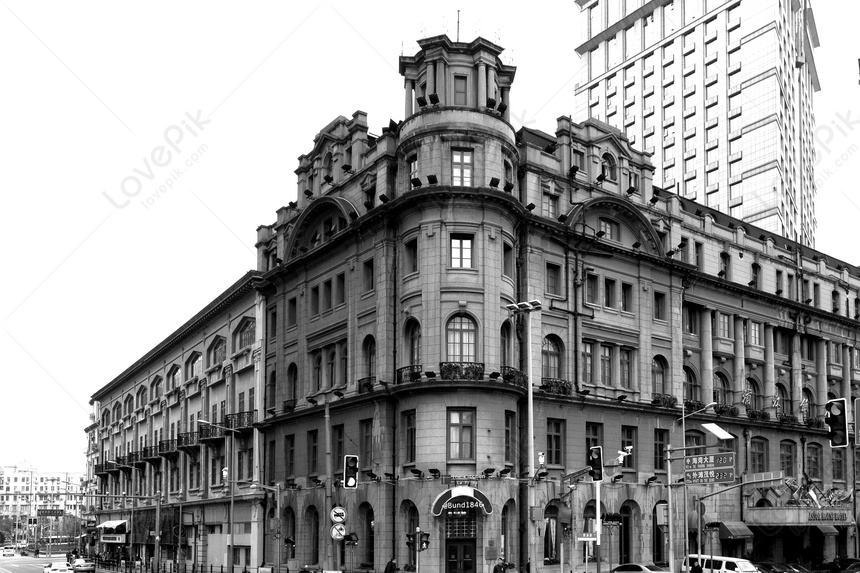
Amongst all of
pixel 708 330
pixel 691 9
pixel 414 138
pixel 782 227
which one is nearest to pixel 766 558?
pixel 708 330

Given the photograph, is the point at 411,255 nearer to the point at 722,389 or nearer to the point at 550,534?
the point at 550,534

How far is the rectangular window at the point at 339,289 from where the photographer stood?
2386 inches

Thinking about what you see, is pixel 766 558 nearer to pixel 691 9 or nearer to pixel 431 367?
pixel 431 367

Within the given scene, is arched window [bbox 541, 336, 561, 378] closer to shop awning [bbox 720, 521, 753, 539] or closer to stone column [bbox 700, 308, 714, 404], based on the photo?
stone column [bbox 700, 308, 714, 404]

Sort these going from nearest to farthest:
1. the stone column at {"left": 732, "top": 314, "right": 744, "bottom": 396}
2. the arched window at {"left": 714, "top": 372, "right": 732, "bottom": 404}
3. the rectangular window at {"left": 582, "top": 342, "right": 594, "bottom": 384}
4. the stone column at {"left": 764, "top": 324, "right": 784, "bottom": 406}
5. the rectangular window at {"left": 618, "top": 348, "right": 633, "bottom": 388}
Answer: the rectangular window at {"left": 582, "top": 342, "right": 594, "bottom": 384} < the rectangular window at {"left": 618, "top": 348, "right": 633, "bottom": 388} < the arched window at {"left": 714, "top": 372, "right": 732, "bottom": 404} < the stone column at {"left": 732, "top": 314, "right": 744, "bottom": 396} < the stone column at {"left": 764, "top": 324, "right": 784, "bottom": 406}

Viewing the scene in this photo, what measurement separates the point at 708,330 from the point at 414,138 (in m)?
25.0

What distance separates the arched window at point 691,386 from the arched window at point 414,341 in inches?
822

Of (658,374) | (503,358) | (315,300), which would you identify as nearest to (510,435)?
(503,358)

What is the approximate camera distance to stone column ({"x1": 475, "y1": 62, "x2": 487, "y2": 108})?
53.3m

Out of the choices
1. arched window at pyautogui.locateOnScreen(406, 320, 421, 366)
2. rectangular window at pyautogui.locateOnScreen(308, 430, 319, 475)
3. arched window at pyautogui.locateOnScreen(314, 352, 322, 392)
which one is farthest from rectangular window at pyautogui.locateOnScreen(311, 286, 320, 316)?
arched window at pyautogui.locateOnScreen(406, 320, 421, 366)

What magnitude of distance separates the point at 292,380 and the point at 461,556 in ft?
68.4

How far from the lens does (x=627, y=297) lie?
61.2 meters

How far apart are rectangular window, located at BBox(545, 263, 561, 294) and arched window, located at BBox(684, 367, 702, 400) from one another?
12982 mm

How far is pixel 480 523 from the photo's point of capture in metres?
49.3
